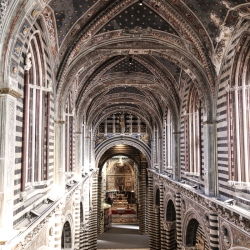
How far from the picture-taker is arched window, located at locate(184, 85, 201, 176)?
16734 mm

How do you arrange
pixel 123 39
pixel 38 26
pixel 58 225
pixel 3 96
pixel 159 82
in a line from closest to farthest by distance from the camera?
1. pixel 3 96
2. pixel 38 26
3. pixel 58 225
4. pixel 123 39
5. pixel 159 82

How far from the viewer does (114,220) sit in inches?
1786

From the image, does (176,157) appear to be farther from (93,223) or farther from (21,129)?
(93,223)

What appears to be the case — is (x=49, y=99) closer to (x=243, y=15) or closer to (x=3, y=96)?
(x=3, y=96)

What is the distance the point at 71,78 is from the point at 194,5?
20.8 feet

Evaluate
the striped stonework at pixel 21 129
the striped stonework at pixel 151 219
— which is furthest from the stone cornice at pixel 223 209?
the striped stonework at pixel 151 219

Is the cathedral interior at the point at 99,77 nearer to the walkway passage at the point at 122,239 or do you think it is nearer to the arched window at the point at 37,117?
the arched window at the point at 37,117

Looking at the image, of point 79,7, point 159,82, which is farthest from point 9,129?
point 159,82

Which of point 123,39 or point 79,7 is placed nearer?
point 79,7

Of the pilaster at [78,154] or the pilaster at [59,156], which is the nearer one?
the pilaster at [59,156]

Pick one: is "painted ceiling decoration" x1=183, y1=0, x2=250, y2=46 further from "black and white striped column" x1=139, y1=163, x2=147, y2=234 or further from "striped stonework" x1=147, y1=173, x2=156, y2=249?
"black and white striped column" x1=139, y1=163, x2=147, y2=234

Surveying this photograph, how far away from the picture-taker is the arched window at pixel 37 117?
1063 centimetres

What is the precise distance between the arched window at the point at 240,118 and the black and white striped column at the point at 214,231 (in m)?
2.17

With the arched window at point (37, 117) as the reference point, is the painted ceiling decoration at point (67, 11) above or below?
above
